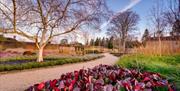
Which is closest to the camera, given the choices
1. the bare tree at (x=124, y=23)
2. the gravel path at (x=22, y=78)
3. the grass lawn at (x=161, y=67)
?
the grass lawn at (x=161, y=67)

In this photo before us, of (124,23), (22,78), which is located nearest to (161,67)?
(22,78)

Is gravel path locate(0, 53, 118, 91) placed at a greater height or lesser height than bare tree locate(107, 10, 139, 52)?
→ lesser

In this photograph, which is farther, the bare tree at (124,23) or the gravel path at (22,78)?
the bare tree at (124,23)

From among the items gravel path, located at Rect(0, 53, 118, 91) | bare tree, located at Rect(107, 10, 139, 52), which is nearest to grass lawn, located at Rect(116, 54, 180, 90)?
gravel path, located at Rect(0, 53, 118, 91)

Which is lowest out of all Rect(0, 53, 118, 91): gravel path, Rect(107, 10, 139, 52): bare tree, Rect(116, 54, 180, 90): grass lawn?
Rect(0, 53, 118, 91): gravel path

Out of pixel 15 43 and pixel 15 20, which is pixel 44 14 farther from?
pixel 15 43

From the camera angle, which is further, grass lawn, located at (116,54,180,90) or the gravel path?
the gravel path

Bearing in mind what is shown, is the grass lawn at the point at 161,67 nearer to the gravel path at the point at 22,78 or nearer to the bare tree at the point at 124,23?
the gravel path at the point at 22,78

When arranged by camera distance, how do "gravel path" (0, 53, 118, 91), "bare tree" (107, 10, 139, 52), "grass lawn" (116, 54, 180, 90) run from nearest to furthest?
"grass lawn" (116, 54, 180, 90) < "gravel path" (0, 53, 118, 91) < "bare tree" (107, 10, 139, 52)

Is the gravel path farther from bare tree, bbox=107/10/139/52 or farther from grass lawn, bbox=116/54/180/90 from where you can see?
bare tree, bbox=107/10/139/52

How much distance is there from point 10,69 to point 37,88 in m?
9.91

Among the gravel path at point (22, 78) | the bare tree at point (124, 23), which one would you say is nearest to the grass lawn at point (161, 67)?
the gravel path at point (22, 78)

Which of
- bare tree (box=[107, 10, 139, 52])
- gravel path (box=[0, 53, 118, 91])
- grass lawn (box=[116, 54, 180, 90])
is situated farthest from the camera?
bare tree (box=[107, 10, 139, 52])

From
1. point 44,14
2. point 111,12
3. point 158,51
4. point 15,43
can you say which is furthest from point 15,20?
point 15,43
